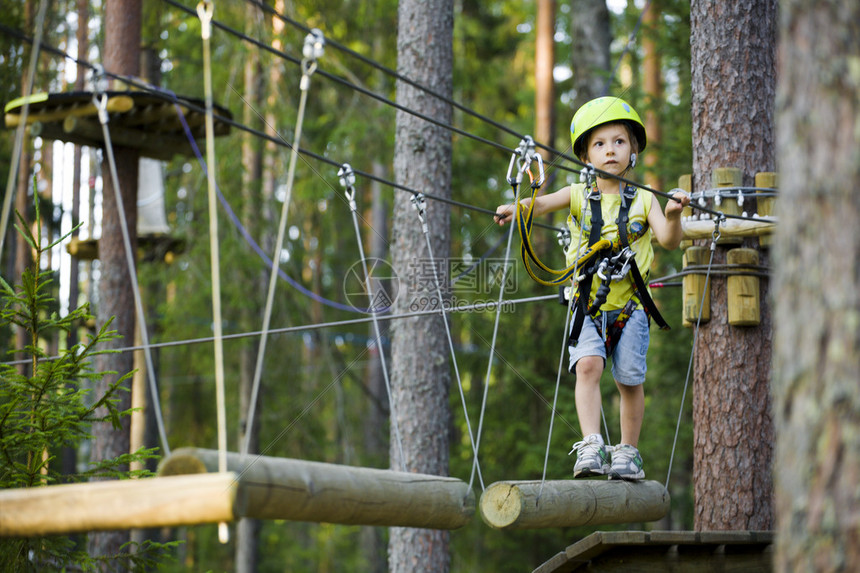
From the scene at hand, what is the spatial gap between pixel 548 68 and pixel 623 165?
7609 millimetres

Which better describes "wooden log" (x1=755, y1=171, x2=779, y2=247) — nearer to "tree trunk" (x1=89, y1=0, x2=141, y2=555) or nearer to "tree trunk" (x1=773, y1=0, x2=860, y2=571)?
"tree trunk" (x1=773, y1=0, x2=860, y2=571)

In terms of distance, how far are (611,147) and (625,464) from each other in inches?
49.7

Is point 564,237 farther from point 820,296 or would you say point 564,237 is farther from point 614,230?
point 820,296

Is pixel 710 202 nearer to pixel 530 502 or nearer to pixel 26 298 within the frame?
pixel 530 502

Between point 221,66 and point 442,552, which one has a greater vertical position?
point 221,66

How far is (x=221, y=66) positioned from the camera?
10.7 metres

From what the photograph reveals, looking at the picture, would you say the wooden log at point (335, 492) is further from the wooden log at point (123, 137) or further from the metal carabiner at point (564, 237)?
the wooden log at point (123, 137)

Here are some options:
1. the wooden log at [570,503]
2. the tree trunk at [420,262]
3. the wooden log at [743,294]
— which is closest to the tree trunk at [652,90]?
the tree trunk at [420,262]

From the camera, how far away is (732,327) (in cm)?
398

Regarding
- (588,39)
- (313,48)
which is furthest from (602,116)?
(588,39)

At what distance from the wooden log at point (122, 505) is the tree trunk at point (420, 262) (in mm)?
3861

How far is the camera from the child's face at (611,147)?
3.71 meters

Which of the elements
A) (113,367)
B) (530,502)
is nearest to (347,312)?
→ (113,367)

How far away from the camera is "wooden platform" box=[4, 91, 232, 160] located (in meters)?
5.80
